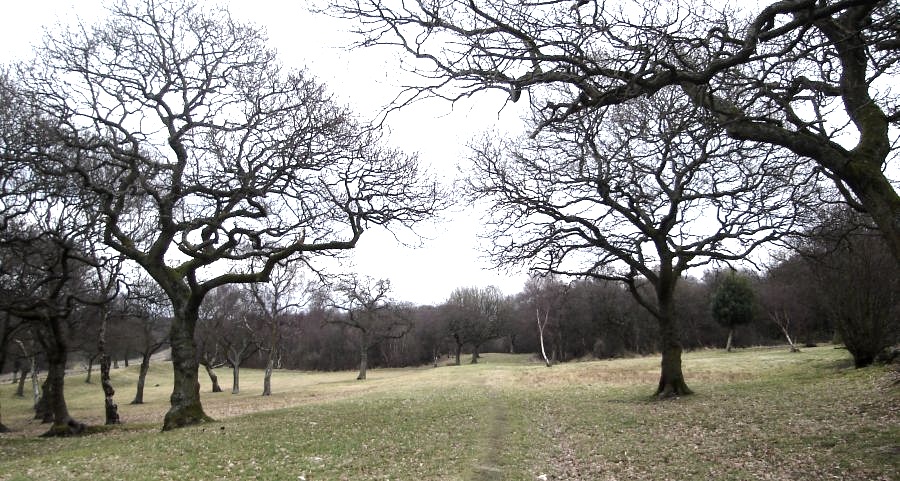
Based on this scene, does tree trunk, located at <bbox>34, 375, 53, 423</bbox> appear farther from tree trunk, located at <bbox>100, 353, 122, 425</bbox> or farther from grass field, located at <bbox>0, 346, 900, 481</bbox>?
grass field, located at <bbox>0, 346, 900, 481</bbox>

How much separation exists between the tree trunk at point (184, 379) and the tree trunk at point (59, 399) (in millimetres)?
6580

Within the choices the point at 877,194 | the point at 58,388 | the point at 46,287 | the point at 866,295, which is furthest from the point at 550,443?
the point at 46,287

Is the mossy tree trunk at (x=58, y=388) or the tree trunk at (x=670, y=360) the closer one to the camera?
the tree trunk at (x=670, y=360)

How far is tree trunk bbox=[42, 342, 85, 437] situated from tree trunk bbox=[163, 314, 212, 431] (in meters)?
6.58

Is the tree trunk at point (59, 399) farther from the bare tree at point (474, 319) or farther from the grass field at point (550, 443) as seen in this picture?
the bare tree at point (474, 319)

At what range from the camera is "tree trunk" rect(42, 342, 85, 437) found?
20016 millimetres

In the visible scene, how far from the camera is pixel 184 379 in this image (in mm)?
16781

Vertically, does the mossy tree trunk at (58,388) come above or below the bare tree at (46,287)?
below

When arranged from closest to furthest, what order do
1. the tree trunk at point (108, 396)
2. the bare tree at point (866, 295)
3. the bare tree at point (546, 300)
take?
the bare tree at point (866, 295) < the tree trunk at point (108, 396) < the bare tree at point (546, 300)

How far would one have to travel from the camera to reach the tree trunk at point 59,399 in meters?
20.0

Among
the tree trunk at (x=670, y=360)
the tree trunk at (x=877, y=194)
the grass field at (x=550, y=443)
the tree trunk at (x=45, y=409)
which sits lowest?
the tree trunk at (x=45, y=409)

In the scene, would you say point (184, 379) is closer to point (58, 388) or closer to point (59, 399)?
point (59, 399)

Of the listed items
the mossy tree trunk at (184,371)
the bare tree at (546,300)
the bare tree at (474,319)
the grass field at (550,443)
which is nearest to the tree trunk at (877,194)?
the grass field at (550,443)

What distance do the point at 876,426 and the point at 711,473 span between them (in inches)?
153
